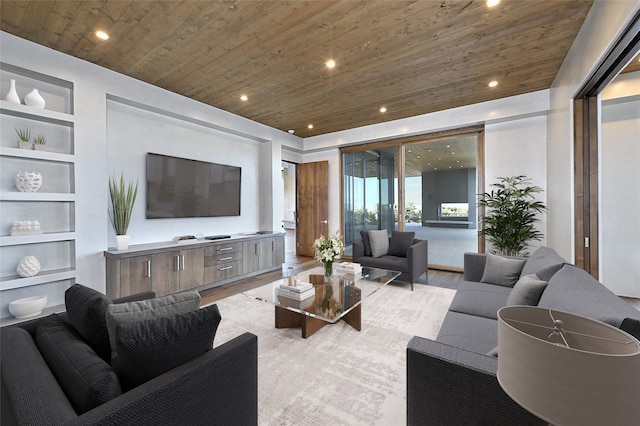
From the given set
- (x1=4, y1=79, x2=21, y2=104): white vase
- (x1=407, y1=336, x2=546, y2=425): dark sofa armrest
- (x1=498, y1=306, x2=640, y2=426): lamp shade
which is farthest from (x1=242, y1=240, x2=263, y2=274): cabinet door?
(x1=498, y1=306, x2=640, y2=426): lamp shade

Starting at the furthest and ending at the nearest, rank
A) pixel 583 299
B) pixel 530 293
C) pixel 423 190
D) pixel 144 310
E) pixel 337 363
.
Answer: pixel 423 190 < pixel 337 363 < pixel 530 293 < pixel 583 299 < pixel 144 310

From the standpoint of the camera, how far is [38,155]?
2.77 m

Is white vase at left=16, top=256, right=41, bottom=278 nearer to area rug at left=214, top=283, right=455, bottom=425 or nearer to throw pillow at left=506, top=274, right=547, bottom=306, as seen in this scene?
area rug at left=214, top=283, right=455, bottom=425

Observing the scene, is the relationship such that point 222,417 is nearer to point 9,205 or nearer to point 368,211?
point 9,205

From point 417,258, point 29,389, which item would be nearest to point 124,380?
point 29,389

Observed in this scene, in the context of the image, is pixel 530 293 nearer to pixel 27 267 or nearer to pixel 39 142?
pixel 27 267

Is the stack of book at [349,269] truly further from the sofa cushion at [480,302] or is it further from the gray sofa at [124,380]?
the gray sofa at [124,380]

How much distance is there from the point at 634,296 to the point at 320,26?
4.14 metres

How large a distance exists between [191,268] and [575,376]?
161 inches

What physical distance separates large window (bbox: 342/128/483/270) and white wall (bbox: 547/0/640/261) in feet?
3.67

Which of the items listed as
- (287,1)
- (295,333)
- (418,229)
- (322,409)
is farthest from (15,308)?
(418,229)

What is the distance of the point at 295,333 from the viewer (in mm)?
2582

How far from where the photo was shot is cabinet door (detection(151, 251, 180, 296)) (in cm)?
345

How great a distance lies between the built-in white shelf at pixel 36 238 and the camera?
2.60 meters
